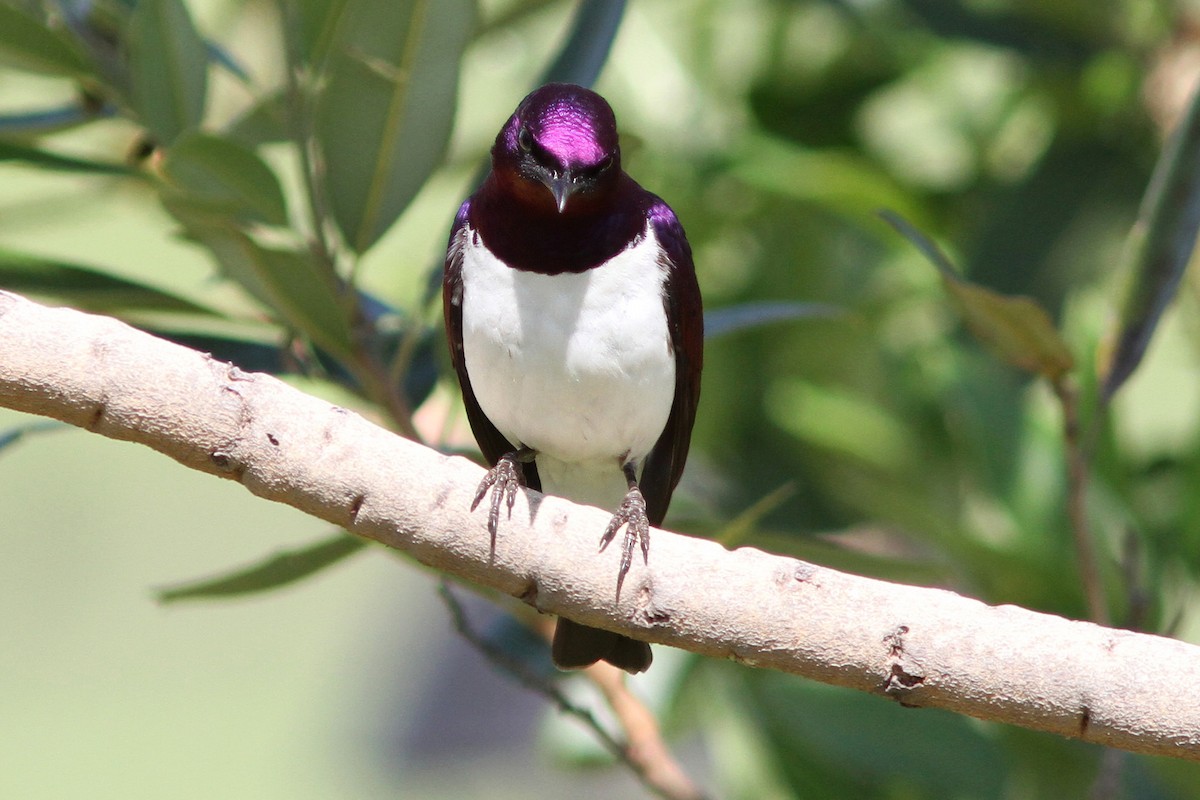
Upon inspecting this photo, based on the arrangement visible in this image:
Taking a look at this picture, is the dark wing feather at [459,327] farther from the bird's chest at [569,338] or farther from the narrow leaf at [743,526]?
the narrow leaf at [743,526]

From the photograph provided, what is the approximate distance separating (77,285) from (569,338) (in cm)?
88

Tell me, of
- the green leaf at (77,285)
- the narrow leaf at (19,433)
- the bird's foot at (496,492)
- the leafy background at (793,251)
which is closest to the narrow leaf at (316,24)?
the leafy background at (793,251)

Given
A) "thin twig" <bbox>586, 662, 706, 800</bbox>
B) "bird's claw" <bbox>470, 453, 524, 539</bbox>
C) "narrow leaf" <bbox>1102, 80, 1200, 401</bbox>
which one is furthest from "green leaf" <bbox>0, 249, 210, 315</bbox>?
"narrow leaf" <bbox>1102, 80, 1200, 401</bbox>

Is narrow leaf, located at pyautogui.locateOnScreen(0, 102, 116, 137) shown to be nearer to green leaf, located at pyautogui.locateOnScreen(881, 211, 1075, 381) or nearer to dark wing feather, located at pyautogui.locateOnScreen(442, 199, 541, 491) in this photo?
dark wing feather, located at pyautogui.locateOnScreen(442, 199, 541, 491)

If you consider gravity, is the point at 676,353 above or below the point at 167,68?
above

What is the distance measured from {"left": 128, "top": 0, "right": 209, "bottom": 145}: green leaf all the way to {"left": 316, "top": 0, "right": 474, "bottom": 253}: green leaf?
0.72 ft

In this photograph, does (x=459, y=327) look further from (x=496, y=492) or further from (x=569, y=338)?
(x=496, y=492)

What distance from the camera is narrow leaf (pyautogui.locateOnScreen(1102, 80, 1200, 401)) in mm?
2408

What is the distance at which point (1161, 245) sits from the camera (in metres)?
2.41

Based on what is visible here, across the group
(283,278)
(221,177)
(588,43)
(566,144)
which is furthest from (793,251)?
(221,177)

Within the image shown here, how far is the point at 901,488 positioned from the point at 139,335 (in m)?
2.06

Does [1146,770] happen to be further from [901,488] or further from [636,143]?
[636,143]

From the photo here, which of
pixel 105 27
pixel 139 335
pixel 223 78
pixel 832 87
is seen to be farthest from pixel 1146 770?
pixel 223 78

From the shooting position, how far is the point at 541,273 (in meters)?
2.48
